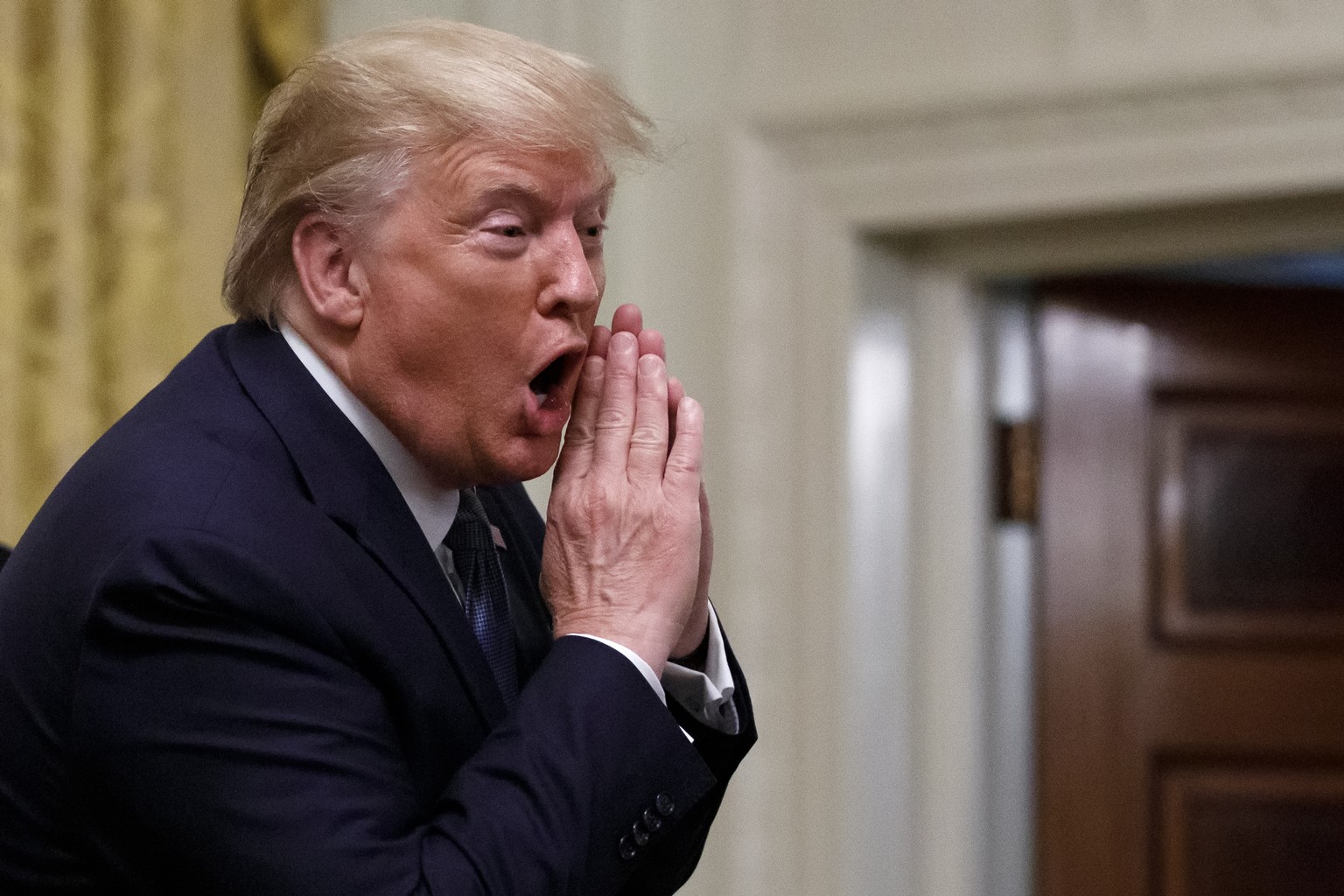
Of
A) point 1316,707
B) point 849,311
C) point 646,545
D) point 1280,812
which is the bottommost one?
point 1280,812

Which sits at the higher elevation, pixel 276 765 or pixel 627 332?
pixel 627 332

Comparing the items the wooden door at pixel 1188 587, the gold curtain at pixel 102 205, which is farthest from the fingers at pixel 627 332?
the wooden door at pixel 1188 587

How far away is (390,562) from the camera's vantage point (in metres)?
1.03

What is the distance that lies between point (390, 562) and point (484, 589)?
0.16m

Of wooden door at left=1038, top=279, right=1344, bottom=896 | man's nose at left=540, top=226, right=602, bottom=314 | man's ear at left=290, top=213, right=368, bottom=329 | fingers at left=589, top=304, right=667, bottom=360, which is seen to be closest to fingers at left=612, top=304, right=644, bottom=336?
fingers at left=589, top=304, right=667, bottom=360

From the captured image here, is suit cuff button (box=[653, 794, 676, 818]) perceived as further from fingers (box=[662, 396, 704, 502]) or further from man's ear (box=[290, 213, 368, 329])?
man's ear (box=[290, 213, 368, 329])

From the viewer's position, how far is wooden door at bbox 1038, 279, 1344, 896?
7.73 ft

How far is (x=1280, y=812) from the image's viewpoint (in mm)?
2338

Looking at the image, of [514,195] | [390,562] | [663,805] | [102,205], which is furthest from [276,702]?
[102,205]

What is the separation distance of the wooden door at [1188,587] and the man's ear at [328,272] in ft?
5.07

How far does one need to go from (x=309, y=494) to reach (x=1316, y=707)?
5.96ft

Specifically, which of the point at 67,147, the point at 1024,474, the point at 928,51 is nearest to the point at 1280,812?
the point at 1024,474

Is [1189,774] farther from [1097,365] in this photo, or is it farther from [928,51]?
[928,51]

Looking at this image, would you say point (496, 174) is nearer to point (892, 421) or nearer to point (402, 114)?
point (402, 114)
